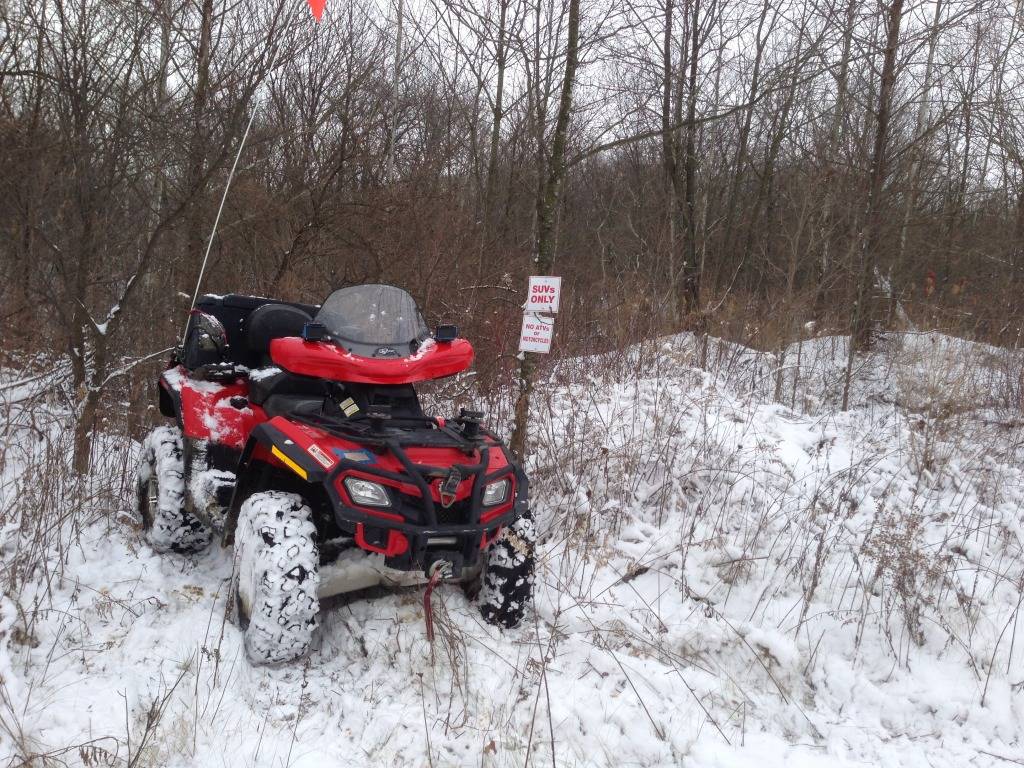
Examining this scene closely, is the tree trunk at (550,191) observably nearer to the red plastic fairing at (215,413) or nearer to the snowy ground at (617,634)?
the snowy ground at (617,634)

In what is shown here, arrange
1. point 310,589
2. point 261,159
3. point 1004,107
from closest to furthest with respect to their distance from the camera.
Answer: point 310,589
point 261,159
point 1004,107

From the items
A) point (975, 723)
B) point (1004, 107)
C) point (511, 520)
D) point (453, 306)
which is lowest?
point (975, 723)

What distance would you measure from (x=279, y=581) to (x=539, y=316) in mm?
2516

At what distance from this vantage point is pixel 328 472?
2.83 m

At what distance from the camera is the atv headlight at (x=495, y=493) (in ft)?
10.0

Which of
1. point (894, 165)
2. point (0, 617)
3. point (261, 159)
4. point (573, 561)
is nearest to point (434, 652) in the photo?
point (573, 561)

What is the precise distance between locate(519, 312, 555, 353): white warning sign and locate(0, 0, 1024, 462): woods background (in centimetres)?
62

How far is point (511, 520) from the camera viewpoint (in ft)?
10.5

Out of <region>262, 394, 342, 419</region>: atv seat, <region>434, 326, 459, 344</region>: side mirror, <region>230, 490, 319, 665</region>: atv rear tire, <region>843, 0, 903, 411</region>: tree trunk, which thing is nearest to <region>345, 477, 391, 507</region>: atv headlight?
<region>230, 490, 319, 665</region>: atv rear tire

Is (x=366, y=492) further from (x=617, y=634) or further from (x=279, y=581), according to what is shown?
(x=617, y=634)

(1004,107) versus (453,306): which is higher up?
(1004,107)

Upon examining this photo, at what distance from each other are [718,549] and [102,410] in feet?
14.8

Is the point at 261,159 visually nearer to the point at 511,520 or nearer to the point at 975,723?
the point at 511,520

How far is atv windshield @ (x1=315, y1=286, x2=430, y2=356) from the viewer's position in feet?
11.8
